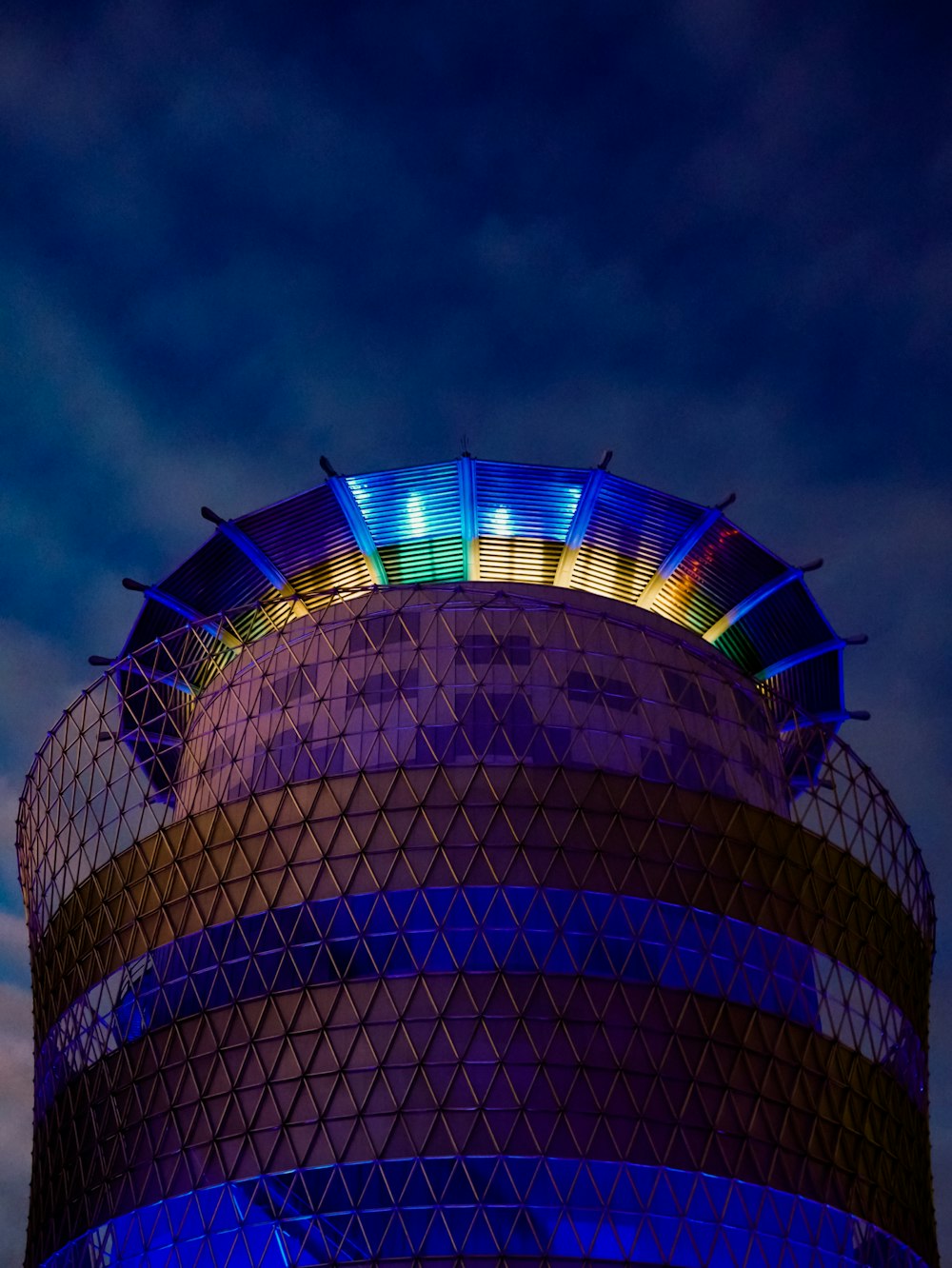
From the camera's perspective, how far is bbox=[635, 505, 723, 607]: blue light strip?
218ft

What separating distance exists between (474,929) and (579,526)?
1951 centimetres

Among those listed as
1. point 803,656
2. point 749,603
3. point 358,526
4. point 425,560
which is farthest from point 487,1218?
point 803,656

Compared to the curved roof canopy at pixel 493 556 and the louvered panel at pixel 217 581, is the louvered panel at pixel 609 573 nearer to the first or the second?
A: the curved roof canopy at pixel 493 556

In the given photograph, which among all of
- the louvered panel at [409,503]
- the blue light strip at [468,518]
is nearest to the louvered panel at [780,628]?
the blue light strip at [468,518]

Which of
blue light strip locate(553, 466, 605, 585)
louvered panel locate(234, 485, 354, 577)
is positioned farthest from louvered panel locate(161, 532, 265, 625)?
blue light strip locate(553, 466, 605, 585)

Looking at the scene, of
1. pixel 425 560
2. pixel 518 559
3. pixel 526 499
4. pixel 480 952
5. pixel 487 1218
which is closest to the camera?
pixel 487 1218

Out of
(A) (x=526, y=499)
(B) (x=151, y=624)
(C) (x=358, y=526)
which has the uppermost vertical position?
(A) (x=526, y=499)

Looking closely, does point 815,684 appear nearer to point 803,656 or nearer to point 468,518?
point 803,656

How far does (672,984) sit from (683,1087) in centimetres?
363

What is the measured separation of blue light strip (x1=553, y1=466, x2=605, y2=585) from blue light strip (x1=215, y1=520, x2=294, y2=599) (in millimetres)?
11996

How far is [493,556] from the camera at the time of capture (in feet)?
224

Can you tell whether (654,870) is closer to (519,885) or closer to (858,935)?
(519,885)

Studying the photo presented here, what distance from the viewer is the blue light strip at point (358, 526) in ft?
214

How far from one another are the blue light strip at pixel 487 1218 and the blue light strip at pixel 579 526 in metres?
26.3
